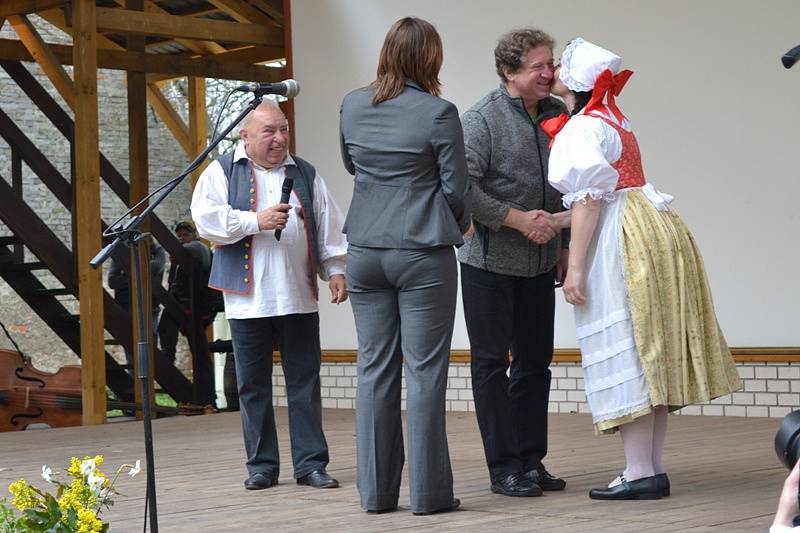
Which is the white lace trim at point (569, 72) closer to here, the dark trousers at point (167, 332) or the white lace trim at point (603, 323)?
the white lace trim at point (603, 323)

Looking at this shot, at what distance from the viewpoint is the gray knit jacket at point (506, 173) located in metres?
4.45

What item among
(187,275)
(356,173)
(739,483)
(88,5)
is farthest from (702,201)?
(187,275)

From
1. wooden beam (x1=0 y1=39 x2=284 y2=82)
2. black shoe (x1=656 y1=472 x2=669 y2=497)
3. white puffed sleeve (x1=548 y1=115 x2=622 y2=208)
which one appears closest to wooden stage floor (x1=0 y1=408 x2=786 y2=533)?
black shoe (x1=656 y1=472 x2=669 y2=497)

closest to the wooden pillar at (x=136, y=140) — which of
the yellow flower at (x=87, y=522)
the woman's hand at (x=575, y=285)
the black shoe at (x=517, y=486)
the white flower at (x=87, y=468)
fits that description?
the black shoe at (x=517, y=486)

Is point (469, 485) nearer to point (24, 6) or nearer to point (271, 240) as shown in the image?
point (271, 240)

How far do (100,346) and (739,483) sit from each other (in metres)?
5.00

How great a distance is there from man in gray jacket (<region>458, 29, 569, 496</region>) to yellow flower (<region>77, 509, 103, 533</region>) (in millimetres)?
1620

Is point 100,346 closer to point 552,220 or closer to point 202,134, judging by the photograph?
point 202,134

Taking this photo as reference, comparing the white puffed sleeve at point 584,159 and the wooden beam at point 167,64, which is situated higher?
the wooden beam at point 167,64

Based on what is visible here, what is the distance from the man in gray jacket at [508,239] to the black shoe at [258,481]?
2.90 feet

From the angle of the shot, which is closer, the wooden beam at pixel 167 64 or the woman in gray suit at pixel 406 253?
the woman in gray suit at pixel 406 253

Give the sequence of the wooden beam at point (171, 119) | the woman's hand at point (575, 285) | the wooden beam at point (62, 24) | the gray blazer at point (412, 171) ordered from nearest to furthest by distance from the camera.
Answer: the gray blazer at point (412, 171) → the woman's hand at point (575, 285) → the wooden beam at point (62, 24) → the wooden beam at point (171, 119)

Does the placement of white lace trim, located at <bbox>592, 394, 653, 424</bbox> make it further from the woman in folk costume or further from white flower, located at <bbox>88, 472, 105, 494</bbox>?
white flower, located at <bbox>88, 472, 105, 494</bbox>

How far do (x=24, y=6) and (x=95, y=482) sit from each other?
254 inches
